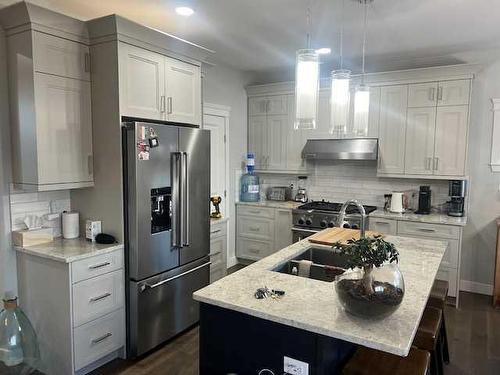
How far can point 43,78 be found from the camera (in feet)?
8.54

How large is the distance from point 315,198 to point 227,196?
122cm

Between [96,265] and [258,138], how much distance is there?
125 inches

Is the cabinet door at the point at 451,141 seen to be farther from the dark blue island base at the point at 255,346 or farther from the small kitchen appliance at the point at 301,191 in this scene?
the dark blue island base at the point at 255,346

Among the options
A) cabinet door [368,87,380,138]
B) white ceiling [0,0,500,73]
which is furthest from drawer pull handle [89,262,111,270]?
cabinet door [368,87,380,138]

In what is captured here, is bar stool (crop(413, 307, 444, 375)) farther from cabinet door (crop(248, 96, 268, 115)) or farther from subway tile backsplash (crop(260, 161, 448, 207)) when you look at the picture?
cabinet door (crop(248, 96, 268, 115))

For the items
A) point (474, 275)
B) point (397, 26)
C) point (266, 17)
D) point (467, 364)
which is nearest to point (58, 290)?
point (266, 17)

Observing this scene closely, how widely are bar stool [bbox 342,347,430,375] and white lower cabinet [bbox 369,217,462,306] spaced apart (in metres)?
2.39

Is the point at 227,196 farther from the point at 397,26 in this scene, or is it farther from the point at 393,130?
the point at 397,26

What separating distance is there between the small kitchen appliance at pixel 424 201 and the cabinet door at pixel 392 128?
312 millimetres

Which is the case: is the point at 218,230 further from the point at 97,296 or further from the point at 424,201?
the point at 424,201

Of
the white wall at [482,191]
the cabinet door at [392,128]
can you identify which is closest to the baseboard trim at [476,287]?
the white wall at [482,191]

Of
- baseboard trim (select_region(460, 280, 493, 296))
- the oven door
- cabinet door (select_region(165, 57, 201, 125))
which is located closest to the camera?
cabinet door (select_region(165, 57, 201, 125))

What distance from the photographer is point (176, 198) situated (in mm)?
3102

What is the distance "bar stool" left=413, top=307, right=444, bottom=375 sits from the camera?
7.33 feet
